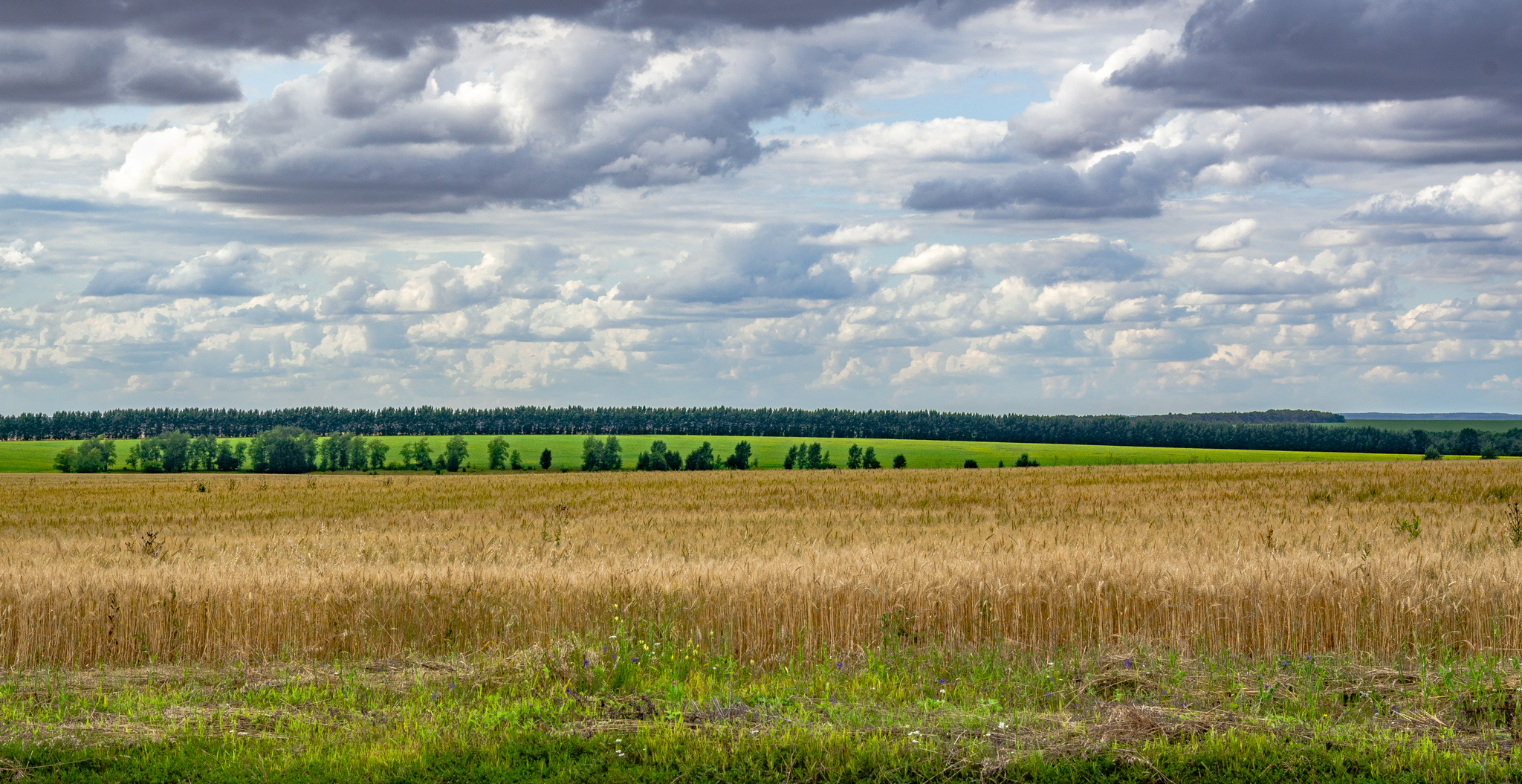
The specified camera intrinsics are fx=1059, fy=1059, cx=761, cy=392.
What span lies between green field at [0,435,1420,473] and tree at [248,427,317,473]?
12.4 meters

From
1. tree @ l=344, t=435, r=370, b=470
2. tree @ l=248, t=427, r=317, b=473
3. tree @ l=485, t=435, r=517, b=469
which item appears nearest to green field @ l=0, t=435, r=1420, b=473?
tree @ l=485, t=435, r=517, b=469

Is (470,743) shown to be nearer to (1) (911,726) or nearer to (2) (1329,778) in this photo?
(1) (911,726)

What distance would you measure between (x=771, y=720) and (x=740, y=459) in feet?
400

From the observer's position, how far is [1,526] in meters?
32.7

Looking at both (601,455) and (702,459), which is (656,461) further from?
(601,455)

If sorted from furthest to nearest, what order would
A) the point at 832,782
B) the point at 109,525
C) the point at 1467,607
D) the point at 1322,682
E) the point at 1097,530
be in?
the point at 109,525, the point at 1097,530, the point at 1467,607, the point at 1322,682, the point at 832,782

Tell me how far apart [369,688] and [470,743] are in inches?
95.9

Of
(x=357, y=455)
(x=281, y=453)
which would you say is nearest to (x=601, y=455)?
(x=357, y=455)

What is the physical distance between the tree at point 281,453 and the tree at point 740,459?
178 feet

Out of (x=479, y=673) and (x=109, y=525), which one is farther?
(x=109, y=525)

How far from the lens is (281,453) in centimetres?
13938

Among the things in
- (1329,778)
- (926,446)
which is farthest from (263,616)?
(926,446)

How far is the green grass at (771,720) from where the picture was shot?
713cm

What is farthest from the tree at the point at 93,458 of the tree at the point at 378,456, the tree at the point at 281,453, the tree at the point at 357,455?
the tree at the point at 378,456
